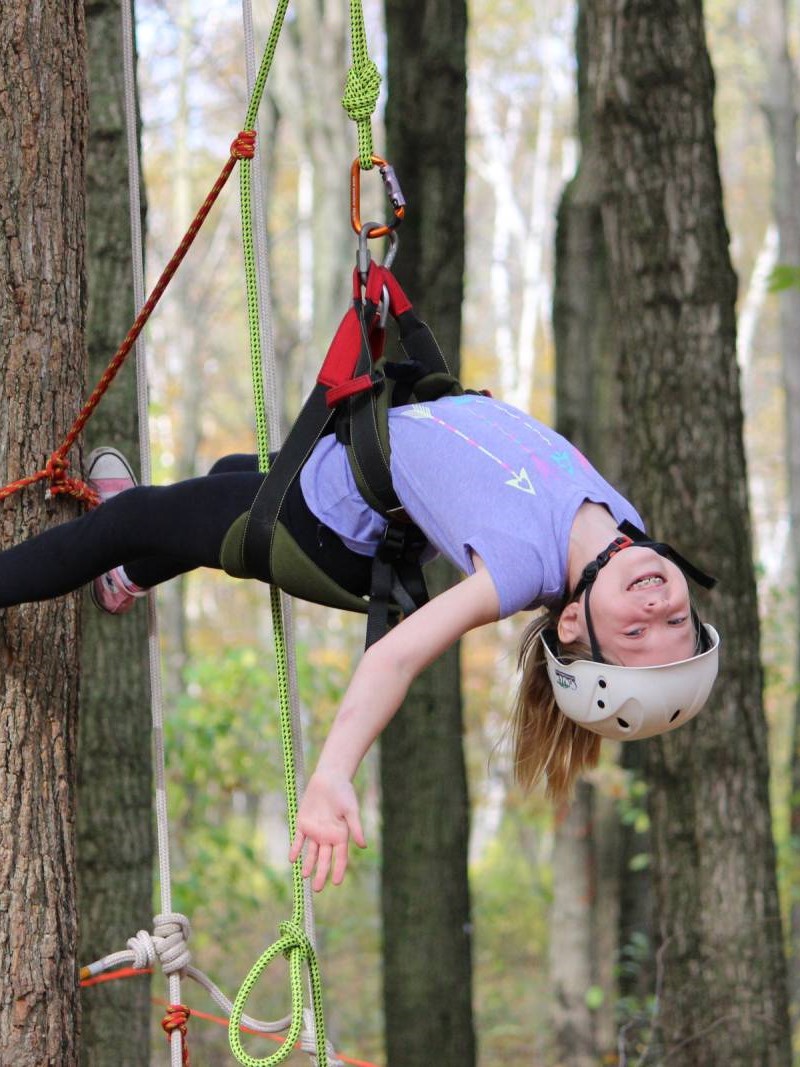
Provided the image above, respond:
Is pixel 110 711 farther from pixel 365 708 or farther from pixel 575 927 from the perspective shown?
pixel 575 927

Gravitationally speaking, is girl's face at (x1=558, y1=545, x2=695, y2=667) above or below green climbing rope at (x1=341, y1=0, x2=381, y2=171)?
below

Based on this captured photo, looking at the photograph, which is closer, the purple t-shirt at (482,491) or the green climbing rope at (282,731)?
the purple t-shirt at (482,491)

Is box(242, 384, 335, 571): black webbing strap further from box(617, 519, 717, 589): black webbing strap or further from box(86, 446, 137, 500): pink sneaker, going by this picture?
box(617, 519, 717, 589): black webbing strap

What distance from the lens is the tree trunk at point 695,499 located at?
3.72 metres

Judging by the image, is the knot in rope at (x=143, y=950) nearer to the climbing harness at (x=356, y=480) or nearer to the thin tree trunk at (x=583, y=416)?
the climbing harness at (x=356, y=480)

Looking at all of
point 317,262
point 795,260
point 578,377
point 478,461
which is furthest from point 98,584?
point 795,260

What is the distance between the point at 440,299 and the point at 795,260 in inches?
267

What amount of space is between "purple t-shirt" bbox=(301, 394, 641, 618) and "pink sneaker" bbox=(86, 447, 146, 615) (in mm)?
A: 530

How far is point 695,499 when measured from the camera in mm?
3766

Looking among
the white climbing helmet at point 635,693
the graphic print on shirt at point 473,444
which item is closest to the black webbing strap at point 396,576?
the graphic print on shirt at point 473,444

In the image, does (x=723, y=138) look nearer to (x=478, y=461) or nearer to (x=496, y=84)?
(x=496, y=84)

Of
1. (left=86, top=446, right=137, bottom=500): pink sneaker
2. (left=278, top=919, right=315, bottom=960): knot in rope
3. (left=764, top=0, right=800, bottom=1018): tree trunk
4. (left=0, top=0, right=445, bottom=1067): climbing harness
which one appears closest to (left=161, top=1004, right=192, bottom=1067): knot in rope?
(left=0, top=0, right=445, bottom=1067): climbing harness

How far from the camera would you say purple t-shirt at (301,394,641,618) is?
7.32ft

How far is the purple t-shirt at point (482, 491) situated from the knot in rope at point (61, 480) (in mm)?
417
